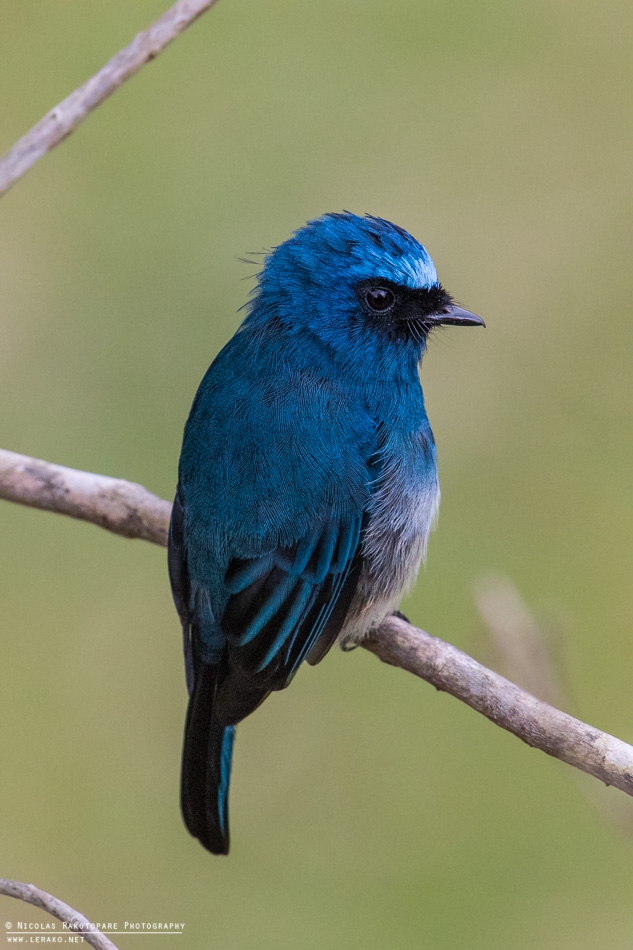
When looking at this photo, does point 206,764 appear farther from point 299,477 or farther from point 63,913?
point 63,913

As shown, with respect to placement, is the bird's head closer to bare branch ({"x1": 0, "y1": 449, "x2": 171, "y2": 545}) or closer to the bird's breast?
the bird's breast

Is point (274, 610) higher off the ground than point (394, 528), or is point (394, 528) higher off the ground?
point (394, 528)

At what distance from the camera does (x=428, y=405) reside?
19.0 ft

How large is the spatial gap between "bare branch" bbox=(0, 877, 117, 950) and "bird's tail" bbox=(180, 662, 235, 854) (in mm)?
1013

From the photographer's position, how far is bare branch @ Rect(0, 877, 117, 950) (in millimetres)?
2357

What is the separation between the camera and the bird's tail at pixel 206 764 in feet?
11.1

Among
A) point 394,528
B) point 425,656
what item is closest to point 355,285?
point 394,528

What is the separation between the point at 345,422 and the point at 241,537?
482 mm

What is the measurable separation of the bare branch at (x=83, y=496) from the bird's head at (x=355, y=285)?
31.7 inches

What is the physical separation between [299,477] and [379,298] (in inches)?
25.7

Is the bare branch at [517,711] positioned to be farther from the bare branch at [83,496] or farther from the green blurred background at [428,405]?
the bare branch at [83,496]

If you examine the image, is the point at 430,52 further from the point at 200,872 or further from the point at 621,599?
the point at 200,872

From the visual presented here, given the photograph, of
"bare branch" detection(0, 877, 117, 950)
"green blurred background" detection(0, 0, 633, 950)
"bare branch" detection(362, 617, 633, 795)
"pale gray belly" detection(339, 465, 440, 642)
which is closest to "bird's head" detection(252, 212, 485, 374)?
"pale gray belly" detection(339, 465, 440, 642)

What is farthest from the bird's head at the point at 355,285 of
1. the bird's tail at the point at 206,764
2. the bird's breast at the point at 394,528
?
the bird's tail at the point at 206,764
